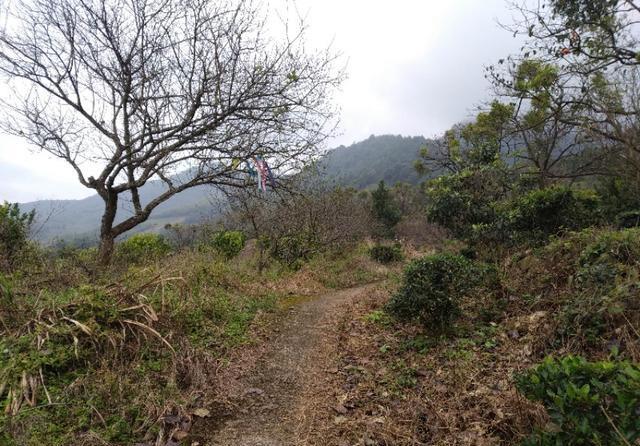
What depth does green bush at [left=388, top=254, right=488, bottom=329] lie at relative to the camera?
465 centimetres

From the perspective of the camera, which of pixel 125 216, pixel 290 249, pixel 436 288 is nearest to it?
pixel 436 288

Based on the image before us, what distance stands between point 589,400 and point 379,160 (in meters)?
97.0

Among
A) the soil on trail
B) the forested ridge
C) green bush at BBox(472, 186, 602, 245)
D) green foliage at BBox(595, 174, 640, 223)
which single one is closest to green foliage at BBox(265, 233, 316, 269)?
the forested ridge

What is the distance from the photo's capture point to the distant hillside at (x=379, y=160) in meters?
70.2

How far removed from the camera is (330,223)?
48.1ft

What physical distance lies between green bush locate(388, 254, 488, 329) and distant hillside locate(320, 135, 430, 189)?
49.7 m

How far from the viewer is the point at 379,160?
9612 cm

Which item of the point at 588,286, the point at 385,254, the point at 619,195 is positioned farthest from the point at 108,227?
the point at 619,195

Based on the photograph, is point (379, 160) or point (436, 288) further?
point (379, 160)

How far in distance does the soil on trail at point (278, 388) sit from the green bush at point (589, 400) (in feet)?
6.08

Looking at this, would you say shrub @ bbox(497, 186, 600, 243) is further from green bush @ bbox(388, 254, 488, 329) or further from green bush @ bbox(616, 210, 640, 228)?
green bush @ bbox(388, 254, 488, 329)

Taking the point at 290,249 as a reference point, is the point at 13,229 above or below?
above

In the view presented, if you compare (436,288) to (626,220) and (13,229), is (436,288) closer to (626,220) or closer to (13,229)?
(626,220)

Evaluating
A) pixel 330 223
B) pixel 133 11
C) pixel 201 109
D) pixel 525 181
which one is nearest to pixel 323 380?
pixel 201 109
